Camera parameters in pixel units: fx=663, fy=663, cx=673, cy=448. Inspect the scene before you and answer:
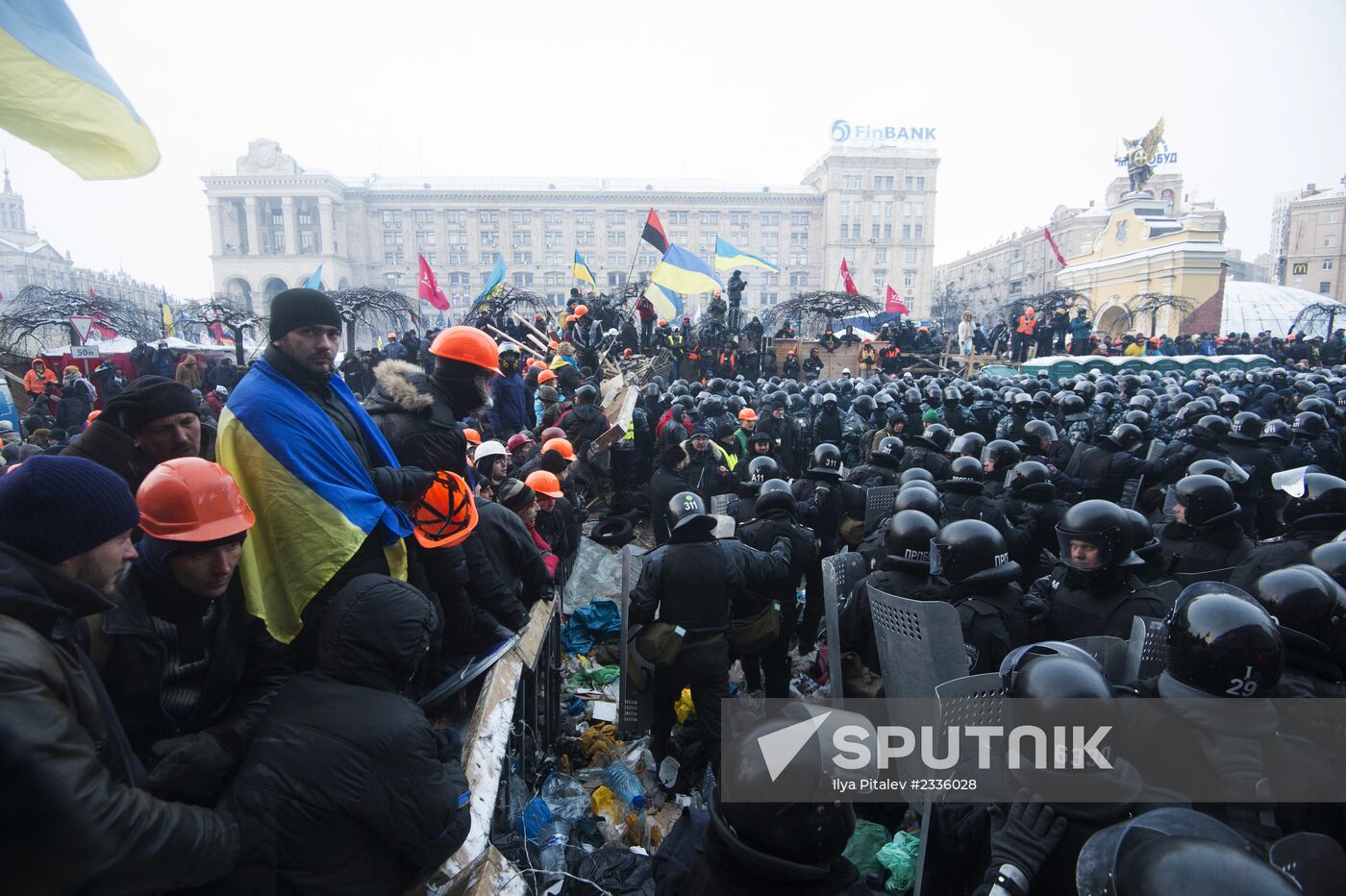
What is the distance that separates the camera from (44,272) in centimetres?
6494

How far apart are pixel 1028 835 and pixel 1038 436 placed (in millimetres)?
7557

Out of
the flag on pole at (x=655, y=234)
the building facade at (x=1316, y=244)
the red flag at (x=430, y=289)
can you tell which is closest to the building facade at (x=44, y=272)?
the red flag at (x=430, y=289)

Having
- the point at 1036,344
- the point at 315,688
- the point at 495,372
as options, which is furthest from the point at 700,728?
the point at 1036,344

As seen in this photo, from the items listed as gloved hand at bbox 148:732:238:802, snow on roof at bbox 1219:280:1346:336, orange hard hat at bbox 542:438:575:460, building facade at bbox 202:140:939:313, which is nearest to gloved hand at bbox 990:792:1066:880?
gloved hand at bbox 148:732:238:802

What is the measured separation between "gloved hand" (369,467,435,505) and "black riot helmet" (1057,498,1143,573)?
11.5 ft

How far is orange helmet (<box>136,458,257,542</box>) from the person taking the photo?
2133 millimetres

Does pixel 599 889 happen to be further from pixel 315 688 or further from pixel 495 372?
pixel 495 372

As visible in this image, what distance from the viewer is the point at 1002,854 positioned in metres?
1.95

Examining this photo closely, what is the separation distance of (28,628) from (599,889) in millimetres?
2718

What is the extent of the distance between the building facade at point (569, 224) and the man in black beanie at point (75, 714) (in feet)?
266

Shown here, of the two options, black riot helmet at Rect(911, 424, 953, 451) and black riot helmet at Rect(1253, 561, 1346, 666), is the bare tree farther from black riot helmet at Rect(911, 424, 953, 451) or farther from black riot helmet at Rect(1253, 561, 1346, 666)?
black riot helmet at Rect(1253, 561, 1346, 666)

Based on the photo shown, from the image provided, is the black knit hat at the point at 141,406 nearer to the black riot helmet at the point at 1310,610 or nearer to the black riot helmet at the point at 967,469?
the black riot helmet at the point at 1310,610

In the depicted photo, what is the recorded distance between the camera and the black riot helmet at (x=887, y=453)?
26.0 ft

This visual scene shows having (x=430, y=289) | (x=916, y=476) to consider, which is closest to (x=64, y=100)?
(x=916, y=476)
